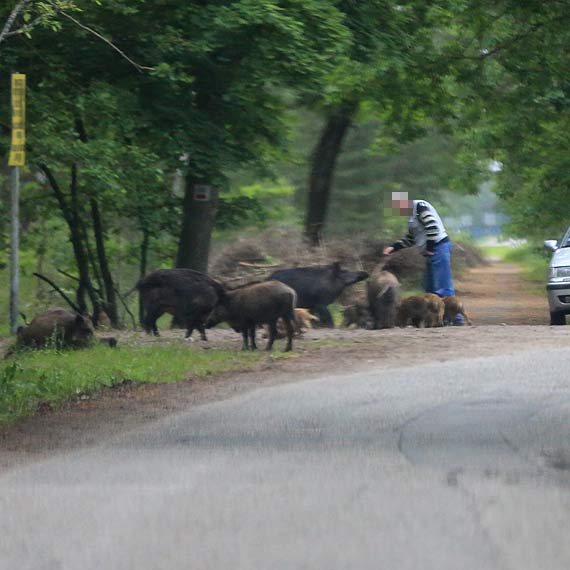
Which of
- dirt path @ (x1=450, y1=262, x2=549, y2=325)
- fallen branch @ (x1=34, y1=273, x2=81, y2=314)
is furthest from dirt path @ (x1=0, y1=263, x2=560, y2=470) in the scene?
dirt path @ (x1=450, y1=262, x2=549, y2=325)

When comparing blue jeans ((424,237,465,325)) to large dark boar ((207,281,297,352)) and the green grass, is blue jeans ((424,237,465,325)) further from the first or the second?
the green grass

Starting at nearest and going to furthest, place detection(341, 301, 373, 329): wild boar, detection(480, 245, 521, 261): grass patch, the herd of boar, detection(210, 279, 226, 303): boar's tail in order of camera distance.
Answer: the herd of boar, detection(210, 279, 226, 303): boar's tail, detection(341, 301, 373, 329): wild boar, detection(480, 245, 521, 261): grass patch

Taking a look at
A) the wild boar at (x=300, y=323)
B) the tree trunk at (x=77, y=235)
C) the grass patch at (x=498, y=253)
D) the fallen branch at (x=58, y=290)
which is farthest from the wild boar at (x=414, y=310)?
the grass patch at (x=498, y=253)

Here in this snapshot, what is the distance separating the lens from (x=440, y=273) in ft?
71.4

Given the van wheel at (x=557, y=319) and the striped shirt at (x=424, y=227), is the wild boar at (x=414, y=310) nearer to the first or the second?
the striped shirt at (x=424, y=227)

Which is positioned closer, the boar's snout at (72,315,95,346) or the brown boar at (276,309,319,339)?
the boar's snout at (72,315,95,346)

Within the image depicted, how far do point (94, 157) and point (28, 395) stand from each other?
907 cm

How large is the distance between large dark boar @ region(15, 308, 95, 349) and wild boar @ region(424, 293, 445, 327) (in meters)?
5.42

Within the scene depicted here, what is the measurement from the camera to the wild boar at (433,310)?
20.8 meters

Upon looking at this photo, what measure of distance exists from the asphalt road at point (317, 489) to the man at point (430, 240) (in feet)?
31.3

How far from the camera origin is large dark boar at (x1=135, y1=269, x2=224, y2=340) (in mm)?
17828

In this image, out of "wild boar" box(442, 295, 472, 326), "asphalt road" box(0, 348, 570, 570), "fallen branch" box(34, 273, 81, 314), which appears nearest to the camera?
"asphalt road" box(0, 348, 570, 570)

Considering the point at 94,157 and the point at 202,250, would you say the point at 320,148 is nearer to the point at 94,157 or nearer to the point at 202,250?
the point at 202,250

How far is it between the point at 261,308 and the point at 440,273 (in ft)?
18.6
